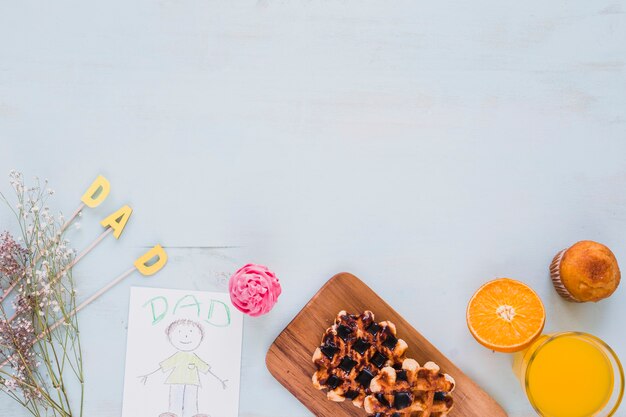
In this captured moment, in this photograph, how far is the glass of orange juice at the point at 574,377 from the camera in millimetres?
1107

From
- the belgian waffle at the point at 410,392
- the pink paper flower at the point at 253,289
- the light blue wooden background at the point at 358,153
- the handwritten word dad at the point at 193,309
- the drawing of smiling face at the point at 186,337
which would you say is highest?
the light blue wooden background at the point at 358,153

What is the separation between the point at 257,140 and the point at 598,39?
69 cm

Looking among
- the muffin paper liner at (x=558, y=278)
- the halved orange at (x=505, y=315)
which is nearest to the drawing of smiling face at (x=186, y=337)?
the halved orange at (x=505, y=315)

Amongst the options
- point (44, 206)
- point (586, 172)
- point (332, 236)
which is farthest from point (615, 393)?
point (44, 206)

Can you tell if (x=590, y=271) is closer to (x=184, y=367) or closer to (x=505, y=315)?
(x=505, y=315)

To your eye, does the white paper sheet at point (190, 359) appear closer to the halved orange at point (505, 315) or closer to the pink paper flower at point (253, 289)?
the pink paper flower at point (253, 289)

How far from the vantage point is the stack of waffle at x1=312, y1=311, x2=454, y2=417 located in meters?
1.13

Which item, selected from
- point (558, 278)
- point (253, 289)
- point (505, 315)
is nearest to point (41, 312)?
point (253, 289)

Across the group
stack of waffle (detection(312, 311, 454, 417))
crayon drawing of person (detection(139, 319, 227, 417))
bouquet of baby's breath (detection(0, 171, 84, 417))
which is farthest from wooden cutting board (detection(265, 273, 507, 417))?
bouquet of baby's breath (detection(0, 171, 84, 417))

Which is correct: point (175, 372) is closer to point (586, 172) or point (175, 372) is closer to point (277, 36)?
point (277, 36)

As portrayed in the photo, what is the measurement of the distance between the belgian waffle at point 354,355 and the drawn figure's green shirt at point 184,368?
9.2 inches

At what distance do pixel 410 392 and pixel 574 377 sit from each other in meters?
0.28

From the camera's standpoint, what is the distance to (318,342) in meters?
1.21

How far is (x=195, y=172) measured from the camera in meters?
1.26
